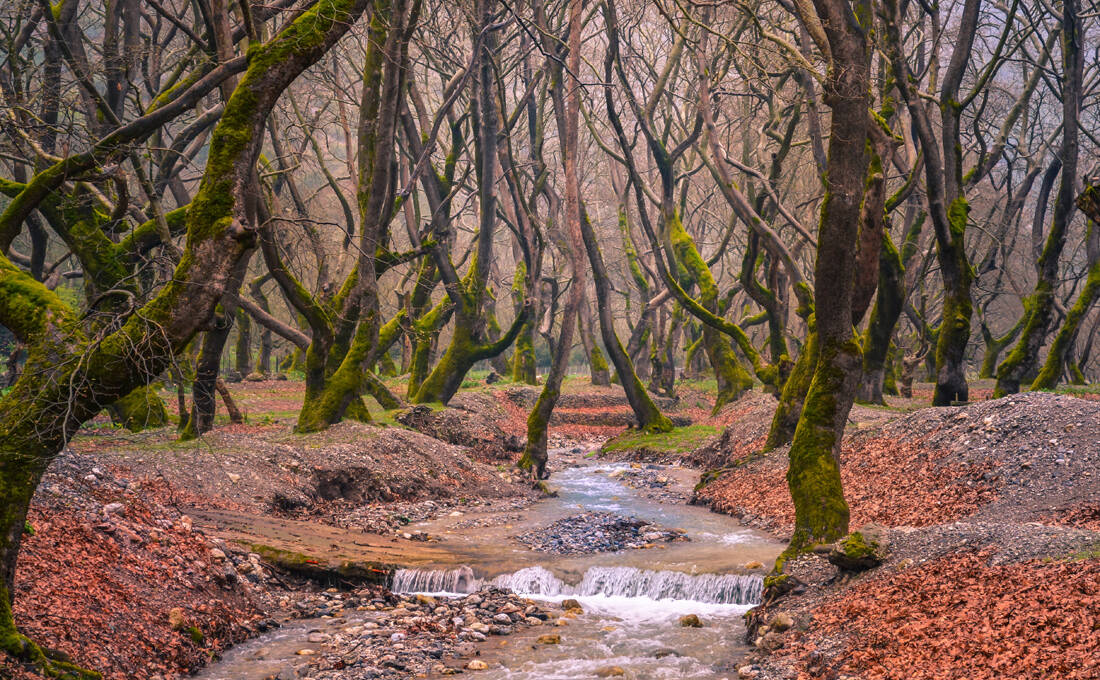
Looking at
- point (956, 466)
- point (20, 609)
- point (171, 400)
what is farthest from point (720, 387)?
point (20, 609)

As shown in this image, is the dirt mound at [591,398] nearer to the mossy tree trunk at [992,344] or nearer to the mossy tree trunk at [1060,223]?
the mossy tree trunk at [992,344]

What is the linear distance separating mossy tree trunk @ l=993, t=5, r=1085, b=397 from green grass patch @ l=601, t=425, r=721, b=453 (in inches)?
296

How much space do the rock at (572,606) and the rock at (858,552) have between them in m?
3.22

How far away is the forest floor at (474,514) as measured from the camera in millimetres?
6359

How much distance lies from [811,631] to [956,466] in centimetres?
600

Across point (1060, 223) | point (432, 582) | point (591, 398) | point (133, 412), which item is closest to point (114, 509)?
point (432, 582)

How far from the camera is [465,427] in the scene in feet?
70.1

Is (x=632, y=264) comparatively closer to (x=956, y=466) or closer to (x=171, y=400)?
(x=171, y=400)

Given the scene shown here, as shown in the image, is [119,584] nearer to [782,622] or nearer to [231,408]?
[782,622]

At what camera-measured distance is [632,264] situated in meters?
32.1

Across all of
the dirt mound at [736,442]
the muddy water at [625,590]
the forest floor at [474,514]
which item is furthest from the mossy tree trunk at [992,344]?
the muddy water at [625,590]

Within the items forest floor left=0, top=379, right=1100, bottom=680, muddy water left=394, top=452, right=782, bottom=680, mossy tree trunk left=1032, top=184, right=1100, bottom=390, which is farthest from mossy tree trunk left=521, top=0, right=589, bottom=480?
mossy tree trunk left=1032, top=184, right=1100, bottom=390

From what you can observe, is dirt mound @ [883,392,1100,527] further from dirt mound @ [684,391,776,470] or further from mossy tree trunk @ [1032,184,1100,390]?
mossy tree trunk @ [1032,184,1100,390]

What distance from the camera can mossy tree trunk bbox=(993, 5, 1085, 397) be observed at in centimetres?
1638
